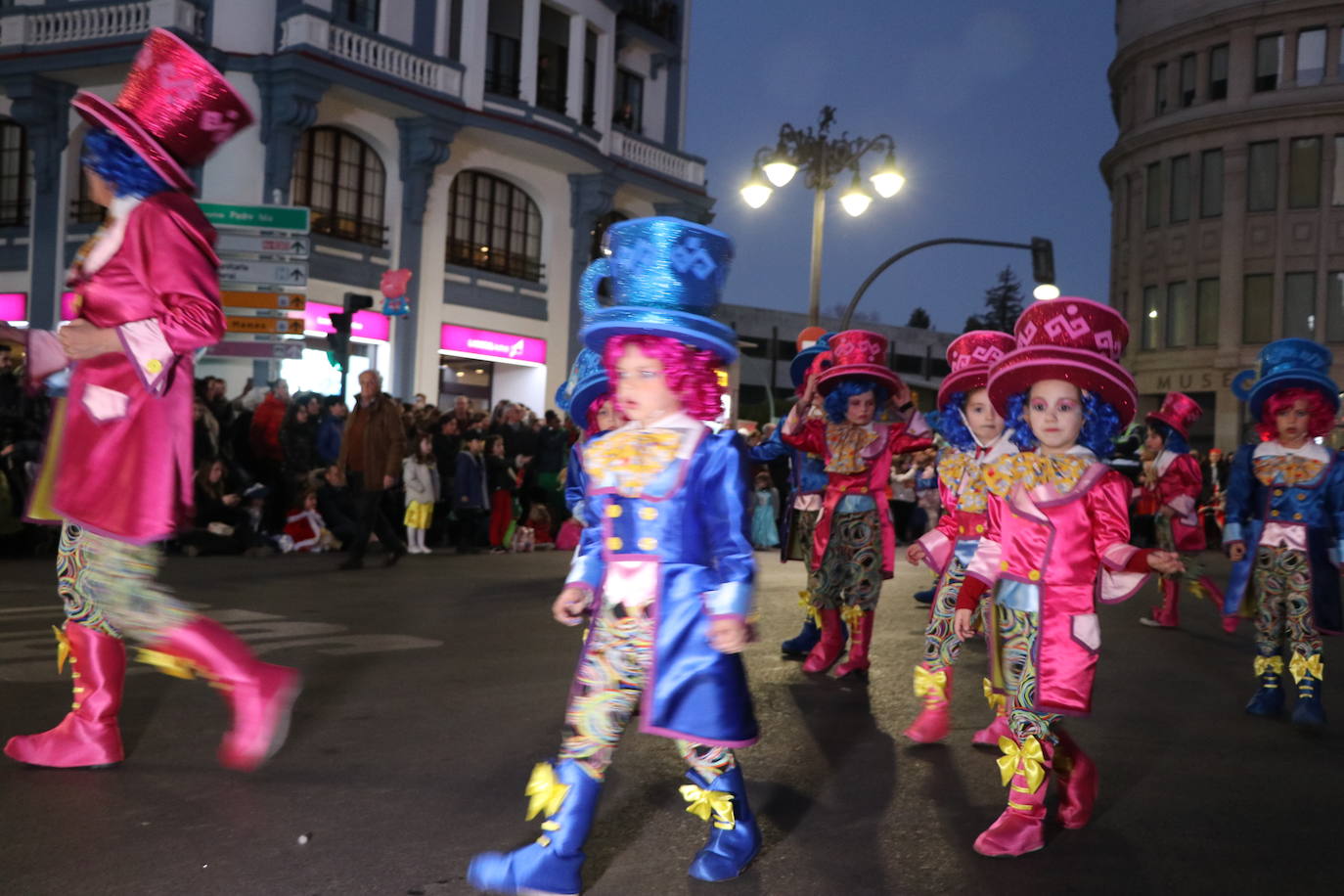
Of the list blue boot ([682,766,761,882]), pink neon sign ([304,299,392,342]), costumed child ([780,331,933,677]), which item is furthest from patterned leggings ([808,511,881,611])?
pink neon sign ([304,299,392,342])

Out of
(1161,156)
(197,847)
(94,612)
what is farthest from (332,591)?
(1161,156)

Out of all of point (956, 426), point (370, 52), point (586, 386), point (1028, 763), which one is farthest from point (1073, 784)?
point (370, 52)

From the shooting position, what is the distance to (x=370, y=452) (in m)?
13.0

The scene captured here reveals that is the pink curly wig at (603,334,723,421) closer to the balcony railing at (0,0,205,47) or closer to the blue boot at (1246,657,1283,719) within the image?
the blue boot at (1246,657,1283,719)

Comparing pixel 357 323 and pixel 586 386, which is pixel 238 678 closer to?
pixel 586 386

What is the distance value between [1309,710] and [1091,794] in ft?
9.28

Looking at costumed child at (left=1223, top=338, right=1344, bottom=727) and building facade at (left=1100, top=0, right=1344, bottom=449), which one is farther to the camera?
building facade at (left=1100, top=0, right=1344, bottom=449)

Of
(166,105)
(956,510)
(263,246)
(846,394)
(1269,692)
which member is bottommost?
(1269,692)

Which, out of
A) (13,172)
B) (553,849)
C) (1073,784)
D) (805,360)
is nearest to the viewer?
(553,849)

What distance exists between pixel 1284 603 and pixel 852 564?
2343 millimetres

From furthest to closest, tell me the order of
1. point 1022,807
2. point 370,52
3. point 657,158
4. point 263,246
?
point 657,158, point 370,52, point 263,246, point 1022,807

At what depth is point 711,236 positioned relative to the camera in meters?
3.85

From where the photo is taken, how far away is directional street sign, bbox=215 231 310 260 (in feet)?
59.0

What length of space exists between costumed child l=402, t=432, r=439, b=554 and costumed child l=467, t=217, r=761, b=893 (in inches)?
458
